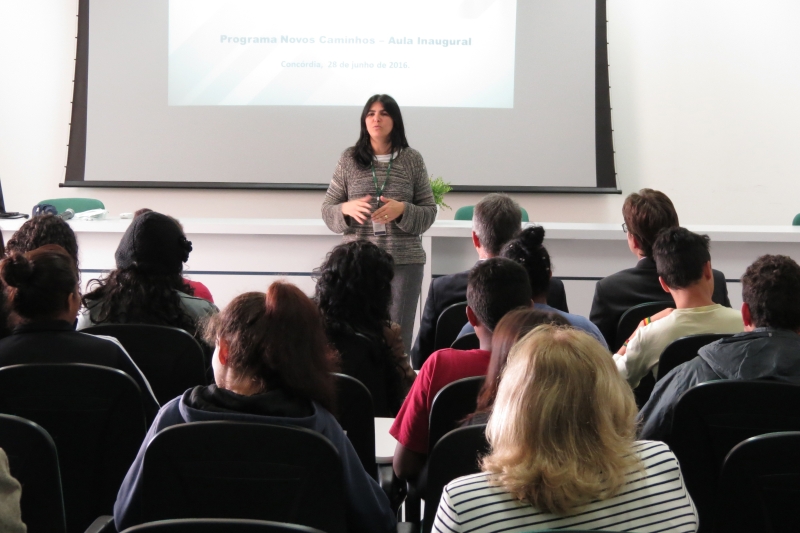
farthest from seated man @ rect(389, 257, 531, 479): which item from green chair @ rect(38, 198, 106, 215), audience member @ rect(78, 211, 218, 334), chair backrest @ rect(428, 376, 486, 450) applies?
green chair @ rect(38, 198, 106, 215)

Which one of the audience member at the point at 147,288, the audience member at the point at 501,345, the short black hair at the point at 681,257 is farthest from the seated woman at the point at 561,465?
the audience member at the point at 147,288

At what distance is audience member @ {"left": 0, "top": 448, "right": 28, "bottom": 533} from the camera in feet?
3.50

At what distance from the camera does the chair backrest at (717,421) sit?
5.60 ft

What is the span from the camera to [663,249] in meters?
2.56

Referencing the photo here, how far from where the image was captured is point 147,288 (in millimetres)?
2555

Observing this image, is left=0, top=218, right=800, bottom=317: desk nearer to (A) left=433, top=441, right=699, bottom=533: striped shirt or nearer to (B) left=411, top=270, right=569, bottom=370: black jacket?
(B) left=411, top=270, right=569, bottom=370: black jacket

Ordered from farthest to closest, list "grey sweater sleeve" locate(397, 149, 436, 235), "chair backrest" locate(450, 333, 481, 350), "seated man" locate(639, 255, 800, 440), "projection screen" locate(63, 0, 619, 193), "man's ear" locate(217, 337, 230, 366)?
"projection screen" locate(63, 0, 619, 193) → "grey sweater sleeve" locate(397, 149, 436, 235) → "chair backrest" locate(450, 333, 481, 350) → "seated man" locate(639, 255, 800, 440) → "man's ear" locate(217, 337, 230, 366)

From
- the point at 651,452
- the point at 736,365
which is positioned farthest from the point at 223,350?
the point at 736,365

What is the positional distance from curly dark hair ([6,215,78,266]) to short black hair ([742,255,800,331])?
2.32m

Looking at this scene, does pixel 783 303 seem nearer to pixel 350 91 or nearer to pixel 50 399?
pixel 50 399

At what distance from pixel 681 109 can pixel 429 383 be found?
5.16 meters

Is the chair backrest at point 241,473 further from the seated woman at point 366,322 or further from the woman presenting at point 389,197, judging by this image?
the woman presenting at point 389,197

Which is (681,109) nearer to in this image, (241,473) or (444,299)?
(444,299)

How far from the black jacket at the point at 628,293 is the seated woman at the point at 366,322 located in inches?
41.2
